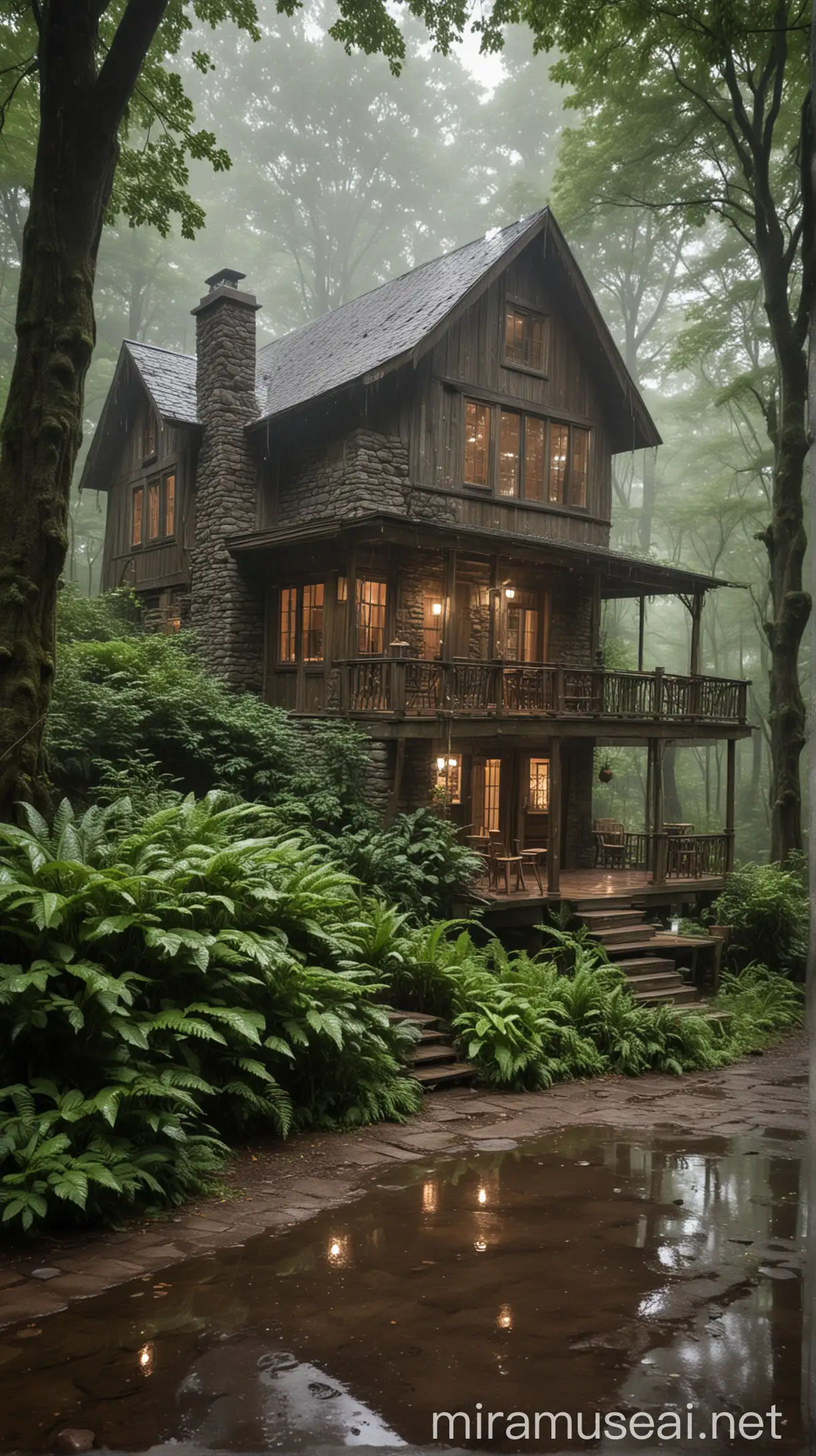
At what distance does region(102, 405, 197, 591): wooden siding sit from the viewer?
20.3m

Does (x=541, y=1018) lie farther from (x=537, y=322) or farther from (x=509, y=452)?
(x=537, y=322)

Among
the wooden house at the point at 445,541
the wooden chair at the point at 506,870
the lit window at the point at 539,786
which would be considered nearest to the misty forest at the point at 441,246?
the wooden house at the point at 445,541

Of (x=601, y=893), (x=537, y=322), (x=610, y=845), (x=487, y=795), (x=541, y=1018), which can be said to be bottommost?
(x=541, y=1018)

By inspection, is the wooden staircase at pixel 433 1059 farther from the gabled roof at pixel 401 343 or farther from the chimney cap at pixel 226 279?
the chimney cap at pixel 226 279

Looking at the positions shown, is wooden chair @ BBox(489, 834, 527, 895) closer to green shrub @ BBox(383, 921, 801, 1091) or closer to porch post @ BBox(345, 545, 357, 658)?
green shrub @ BBox(383, 921, 801, 1091)

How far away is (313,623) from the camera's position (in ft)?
59.9

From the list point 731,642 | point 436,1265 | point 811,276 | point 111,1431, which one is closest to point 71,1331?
point 111,1431

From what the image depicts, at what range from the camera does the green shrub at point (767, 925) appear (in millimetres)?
17344

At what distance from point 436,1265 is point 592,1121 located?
13.0ft

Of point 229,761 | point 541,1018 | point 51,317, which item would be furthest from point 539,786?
point 51,317

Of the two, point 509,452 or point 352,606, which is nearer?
point 352,606

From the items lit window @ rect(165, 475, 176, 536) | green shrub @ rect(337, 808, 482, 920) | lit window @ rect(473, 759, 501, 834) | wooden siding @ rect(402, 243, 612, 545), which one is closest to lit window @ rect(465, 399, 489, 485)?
wooden siding @ rect(402, 243, 612, 545)

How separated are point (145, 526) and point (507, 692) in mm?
10338

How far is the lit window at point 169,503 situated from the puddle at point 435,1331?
55.2 ft
